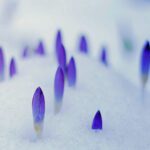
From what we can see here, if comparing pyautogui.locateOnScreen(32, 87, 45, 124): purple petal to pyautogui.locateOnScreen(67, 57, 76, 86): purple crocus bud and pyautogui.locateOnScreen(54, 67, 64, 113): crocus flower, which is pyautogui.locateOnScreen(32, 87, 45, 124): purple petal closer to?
pyautogui.locateOnScreen(54, 67, 64, 113): crocus flower

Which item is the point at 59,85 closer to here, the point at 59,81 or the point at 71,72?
the point at 59,81

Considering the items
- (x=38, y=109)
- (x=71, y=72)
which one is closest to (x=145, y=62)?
(x=71, y=72)

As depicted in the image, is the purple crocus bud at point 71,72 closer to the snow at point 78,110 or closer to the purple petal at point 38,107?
the snow at point 78,110

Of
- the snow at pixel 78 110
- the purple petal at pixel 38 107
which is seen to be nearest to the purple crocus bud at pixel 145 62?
the snow at pixel 78 110

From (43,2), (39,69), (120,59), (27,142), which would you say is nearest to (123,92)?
(39,69)

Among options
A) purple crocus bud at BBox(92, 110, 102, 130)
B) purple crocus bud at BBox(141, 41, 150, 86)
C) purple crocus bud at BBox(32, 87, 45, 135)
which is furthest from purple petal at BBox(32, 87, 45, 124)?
purple crocus bud at BBox(141, 41, 150, 86)
